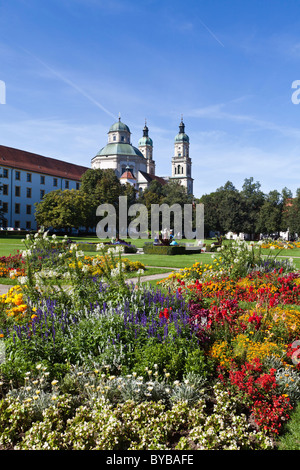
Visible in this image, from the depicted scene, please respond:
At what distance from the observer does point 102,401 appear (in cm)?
343

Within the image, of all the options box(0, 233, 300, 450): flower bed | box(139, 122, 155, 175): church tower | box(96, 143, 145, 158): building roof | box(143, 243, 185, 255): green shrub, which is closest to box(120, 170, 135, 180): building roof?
box(96, 143, 145, 158): building roof

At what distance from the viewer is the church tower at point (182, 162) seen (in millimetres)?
116062

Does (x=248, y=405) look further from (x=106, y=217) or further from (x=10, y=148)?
(x=10, y=148)

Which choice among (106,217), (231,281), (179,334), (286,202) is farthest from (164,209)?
(179,334)

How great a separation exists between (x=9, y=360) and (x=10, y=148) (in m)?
67.7

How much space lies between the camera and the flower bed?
3.12 meters

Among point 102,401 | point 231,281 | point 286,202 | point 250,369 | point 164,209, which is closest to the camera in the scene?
point 102,401

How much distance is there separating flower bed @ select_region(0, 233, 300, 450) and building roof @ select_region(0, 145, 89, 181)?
197 ft

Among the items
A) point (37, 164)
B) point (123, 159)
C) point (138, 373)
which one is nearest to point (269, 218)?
point (37, 164)

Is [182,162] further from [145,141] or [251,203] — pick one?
[251,203]

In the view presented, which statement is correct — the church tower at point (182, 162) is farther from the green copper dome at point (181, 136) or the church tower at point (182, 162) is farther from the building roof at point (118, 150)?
the building roof at point (118, 150)

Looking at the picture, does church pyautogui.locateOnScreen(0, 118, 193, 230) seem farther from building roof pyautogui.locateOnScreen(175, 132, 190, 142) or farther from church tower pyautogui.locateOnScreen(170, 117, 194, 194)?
building roof pyautogui.locateOnScreen(175, 132, 190, 142)

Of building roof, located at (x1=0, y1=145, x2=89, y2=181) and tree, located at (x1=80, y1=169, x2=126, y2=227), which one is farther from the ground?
building roof, located at (x1=0, y1=145, x2=89, y2=181)

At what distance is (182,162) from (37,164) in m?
58.8
